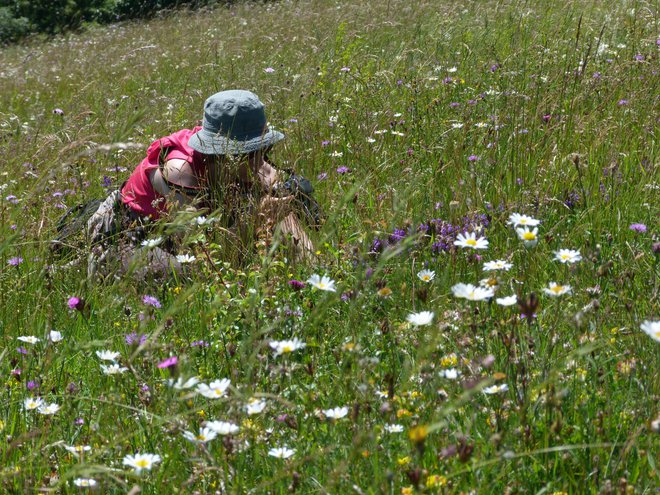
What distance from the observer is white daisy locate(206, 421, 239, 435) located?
1407 mm

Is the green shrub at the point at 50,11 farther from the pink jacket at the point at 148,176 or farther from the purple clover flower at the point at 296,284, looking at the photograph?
the purple clover flower at the point at 296,284

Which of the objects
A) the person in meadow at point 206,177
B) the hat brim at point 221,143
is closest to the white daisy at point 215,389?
the person in meadow at point 206,177

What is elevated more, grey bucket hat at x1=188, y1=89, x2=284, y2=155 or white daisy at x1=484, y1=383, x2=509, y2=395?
white daisy at x1=484, y1=383, x2=509, y2=395

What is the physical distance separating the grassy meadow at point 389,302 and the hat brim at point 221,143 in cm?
34

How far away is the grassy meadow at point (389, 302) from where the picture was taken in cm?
150

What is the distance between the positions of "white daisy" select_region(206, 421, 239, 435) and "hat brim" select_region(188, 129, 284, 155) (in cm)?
193

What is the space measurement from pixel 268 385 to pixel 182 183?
6.17 feet

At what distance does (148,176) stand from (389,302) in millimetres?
1634

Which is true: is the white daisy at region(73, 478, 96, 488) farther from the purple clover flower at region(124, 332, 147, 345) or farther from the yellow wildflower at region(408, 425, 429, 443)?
the yellow wildflower at region(408, 425, 429, 443)

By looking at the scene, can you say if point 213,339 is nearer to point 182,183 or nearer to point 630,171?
point 182,183

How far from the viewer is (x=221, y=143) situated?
11.3 feet

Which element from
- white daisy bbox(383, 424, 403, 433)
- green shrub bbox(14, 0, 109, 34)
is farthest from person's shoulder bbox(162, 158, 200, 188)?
green shrub bbox(14, 0, 109, 34)

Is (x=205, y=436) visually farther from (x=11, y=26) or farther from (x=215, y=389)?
(x=11, y=26)

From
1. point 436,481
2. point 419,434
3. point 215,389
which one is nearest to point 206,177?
point 215,389
